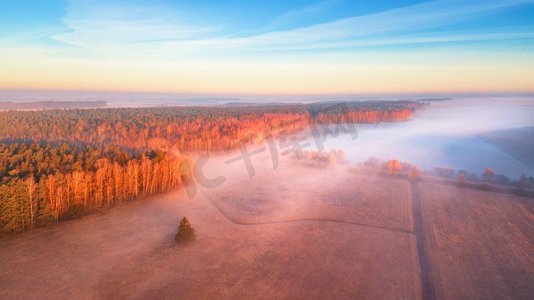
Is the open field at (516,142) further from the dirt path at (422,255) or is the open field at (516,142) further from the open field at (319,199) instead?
the dirt path at (422,255)

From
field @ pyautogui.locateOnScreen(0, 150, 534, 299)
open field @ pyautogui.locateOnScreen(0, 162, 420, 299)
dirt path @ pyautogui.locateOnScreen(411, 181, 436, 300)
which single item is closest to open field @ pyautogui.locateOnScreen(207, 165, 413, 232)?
field @ pyautogui.locateOnScreen(0, 150, 534, 299)

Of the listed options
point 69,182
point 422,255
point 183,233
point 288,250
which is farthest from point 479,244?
point 69,182

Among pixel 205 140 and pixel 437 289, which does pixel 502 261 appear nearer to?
pixel 437 289

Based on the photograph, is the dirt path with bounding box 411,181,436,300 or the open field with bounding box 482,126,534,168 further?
the open field with bounding box 482,126,534,168

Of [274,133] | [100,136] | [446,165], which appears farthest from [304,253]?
[274,133]

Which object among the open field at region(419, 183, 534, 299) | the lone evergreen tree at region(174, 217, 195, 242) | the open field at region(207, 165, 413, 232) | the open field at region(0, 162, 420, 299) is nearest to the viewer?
the open field at region(0, 162, 420, 299)

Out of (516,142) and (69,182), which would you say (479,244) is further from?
(516,142)

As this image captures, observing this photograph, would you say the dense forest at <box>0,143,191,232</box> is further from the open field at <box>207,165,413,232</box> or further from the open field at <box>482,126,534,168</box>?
the open field at <box>482,126,534,168</box>
